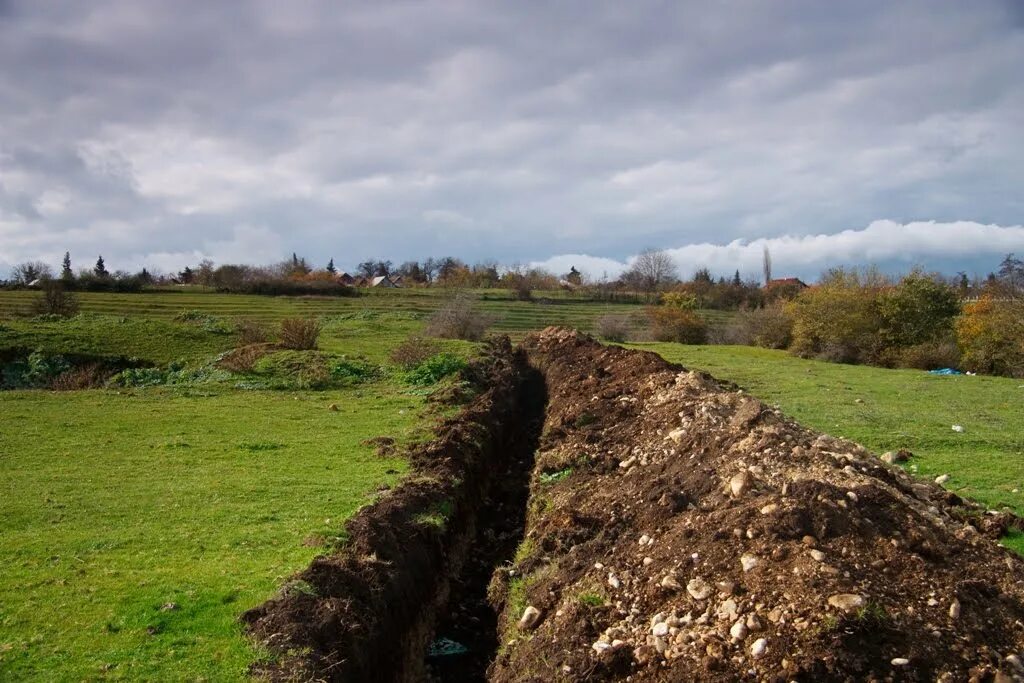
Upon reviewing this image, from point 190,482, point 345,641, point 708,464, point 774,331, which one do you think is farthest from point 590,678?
point 774,331

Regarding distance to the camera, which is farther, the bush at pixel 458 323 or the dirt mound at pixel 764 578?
the bush at pixel 458 323

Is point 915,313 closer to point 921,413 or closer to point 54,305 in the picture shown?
point 921,413

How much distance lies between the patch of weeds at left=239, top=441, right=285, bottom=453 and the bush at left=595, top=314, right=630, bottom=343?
3560 cm

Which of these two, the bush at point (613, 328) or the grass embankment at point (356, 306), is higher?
the grass embankment at point (356, 306)

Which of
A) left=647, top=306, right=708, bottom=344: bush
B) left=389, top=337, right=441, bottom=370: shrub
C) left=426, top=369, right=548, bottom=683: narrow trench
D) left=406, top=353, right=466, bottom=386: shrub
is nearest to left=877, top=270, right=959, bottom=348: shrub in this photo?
left=647, top=306, right=708, bottom=344: bush

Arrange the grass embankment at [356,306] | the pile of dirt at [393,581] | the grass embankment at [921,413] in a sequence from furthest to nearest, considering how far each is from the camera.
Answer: the grass embankment at [356,306], the grass embankment at [921,413], the pile of dirt at [393,581]

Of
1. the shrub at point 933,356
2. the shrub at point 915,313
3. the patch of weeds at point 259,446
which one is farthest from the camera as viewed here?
the shrub at point 915,313

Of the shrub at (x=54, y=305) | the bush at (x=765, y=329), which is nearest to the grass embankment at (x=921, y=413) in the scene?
the bush at (x=765, y=329)

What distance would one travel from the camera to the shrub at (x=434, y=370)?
21.6 metres

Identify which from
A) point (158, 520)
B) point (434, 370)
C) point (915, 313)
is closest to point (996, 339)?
point (915, 313)

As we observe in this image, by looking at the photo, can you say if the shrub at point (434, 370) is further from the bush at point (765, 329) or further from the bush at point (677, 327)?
the bush at point (677, 327)

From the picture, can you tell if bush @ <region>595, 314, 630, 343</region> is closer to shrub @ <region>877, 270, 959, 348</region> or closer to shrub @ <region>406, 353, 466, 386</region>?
shrub @ <region>877, 270, 959, 348</region>

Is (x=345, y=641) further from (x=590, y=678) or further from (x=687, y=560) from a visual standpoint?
(x=687, y=560)

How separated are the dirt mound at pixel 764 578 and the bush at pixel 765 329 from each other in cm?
4078
